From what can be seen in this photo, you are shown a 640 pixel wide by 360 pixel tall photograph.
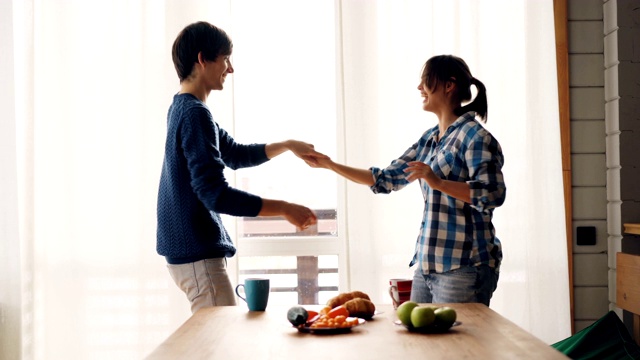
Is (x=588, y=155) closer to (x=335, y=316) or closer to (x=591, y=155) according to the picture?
(x=591, y=155)

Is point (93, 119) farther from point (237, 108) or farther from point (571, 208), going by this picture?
point (571, 208)

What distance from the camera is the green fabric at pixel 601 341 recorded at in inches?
118

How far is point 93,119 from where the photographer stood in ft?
11.0

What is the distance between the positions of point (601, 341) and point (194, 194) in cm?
184

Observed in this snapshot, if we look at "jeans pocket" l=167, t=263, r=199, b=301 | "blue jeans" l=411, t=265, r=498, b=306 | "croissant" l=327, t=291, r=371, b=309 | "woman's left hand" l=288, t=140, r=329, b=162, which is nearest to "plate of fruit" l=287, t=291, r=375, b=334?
"croissant" l=327, t=291, r=371, b=309

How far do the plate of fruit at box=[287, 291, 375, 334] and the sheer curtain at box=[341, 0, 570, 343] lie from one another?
4.07 feet

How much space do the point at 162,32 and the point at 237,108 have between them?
0.48 m

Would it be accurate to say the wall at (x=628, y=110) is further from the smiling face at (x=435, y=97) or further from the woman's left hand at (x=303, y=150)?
the woman's left hand at (x=303, y=150)

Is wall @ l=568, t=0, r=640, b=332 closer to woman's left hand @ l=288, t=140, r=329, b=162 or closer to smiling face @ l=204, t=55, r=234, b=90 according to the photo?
woman's left hand @ l=288, t=140, r=329, b=162

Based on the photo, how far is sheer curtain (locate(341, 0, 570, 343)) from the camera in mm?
3277

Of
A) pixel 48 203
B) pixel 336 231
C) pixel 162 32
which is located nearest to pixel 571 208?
pixel 336 231

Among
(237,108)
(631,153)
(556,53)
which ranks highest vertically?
(556,53)

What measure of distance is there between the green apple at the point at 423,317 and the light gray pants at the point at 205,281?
713 mm

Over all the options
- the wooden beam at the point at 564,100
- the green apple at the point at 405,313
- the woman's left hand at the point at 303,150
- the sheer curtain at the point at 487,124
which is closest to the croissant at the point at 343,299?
the green apple at the point at 405,313
